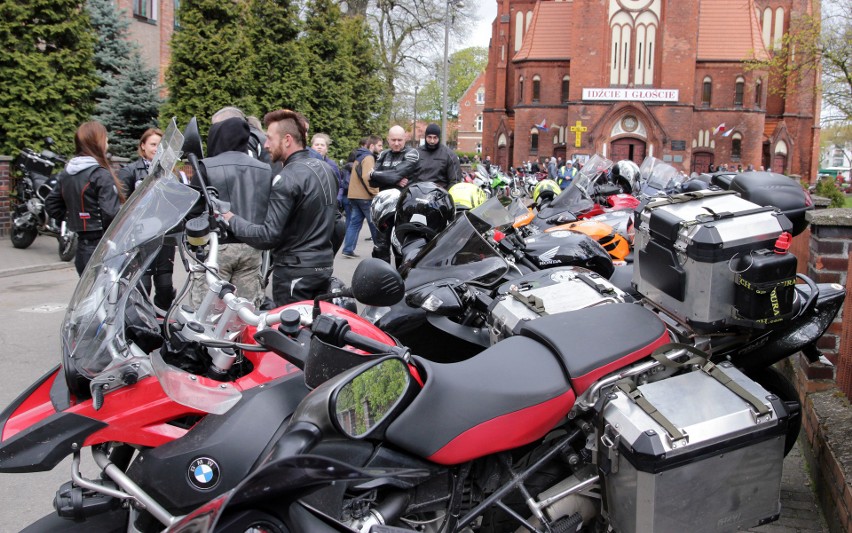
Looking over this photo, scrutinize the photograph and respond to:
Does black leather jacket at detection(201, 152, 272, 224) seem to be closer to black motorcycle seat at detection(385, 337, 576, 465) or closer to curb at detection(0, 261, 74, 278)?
black motorcycle seat at detection(385, 337, 576, 465)

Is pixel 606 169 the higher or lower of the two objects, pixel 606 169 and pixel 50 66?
the lower

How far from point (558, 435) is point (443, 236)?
6.71 ft

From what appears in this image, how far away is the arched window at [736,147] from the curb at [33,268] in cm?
4611

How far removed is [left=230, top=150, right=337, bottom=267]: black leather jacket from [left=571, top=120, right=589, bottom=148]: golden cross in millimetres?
44004

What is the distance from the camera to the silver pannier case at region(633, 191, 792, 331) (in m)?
2.95

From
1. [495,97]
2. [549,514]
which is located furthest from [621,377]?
[495,97]

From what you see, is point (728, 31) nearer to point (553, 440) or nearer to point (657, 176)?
point (657, 176)

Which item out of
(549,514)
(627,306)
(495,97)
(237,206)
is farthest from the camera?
(495,97)

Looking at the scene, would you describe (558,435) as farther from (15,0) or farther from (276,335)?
(15,0)

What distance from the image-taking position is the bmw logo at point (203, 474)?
7.43 feet

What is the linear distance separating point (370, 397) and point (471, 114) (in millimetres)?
89787

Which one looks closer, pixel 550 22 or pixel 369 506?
pixel 369 506

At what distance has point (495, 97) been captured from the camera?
5853 cm

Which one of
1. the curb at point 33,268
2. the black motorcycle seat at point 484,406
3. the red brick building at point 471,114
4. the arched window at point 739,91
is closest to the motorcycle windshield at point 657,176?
the curb at point 33,268
